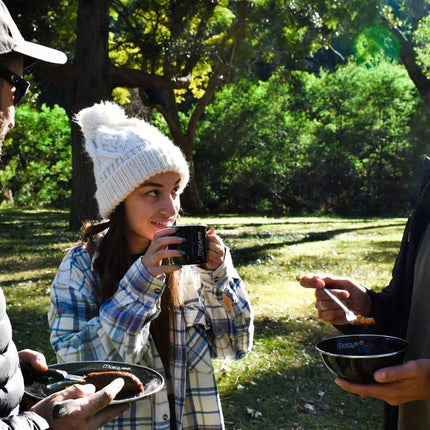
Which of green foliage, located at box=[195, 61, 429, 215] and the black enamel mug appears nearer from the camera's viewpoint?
the black enamel mug

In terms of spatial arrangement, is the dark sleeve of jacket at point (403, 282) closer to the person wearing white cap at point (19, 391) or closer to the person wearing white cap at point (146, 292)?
the person wearing white cap at point (146, 292)

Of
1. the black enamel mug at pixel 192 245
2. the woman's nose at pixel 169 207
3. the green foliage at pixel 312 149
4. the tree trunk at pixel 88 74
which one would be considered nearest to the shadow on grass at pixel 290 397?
the woman's nose at pixel 169 207

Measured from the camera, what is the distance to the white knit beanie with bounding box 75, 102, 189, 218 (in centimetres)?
282

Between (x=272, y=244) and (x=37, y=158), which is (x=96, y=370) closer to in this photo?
(x=272, y=244)

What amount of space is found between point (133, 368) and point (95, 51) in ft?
40.9

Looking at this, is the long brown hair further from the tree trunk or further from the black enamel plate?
the tree trunk

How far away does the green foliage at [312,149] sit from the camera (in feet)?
86.3

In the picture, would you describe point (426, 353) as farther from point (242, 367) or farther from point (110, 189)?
point (242, 367)

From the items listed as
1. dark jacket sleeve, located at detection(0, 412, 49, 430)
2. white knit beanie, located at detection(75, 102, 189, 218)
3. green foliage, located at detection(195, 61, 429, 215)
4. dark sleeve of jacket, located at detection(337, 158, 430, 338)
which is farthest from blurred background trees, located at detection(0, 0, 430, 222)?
dark jacket sleeve, located at detection(0, 412, 49, 430)

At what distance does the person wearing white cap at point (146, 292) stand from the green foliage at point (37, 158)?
21.2 metres

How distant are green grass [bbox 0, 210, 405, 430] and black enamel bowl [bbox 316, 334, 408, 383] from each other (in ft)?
9.03

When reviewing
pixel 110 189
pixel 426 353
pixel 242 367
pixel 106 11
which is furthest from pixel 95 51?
pixel 426 353

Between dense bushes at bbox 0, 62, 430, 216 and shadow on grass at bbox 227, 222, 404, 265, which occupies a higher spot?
dense bushes at bbox 0, 62, 430, 216

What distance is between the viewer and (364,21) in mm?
16562
